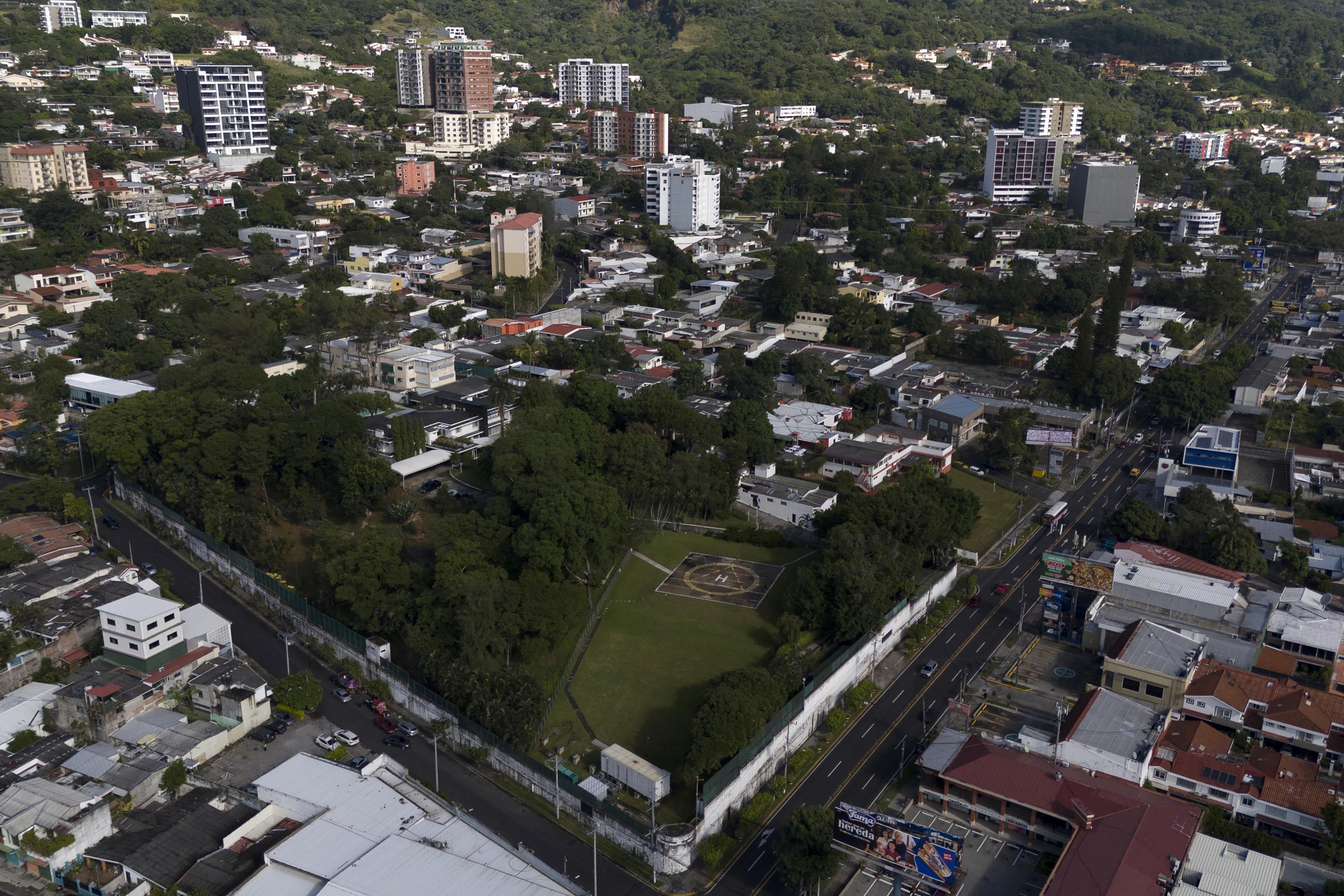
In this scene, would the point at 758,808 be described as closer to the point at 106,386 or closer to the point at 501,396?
the point at 501,396

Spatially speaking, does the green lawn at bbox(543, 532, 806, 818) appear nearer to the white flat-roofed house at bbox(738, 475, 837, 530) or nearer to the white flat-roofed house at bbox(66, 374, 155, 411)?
the white flat-roofed house at bbox(738, 475, 837, 530)

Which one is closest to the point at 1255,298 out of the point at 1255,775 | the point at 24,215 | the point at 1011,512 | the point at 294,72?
the point at 1011,512

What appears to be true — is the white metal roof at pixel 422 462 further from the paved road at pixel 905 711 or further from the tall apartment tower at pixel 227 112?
the tall apartment tower at pixel 227 112

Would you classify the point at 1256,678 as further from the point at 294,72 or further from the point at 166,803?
the point at 294,72

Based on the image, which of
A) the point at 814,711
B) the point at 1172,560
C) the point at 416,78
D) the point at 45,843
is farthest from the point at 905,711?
the point at 416,78

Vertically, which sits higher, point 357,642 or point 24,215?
point 24,215


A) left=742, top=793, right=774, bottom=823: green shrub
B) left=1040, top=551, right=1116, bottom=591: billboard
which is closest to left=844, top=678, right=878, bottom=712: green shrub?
left=742, top=793, right=774, bottom=823: green shrub
